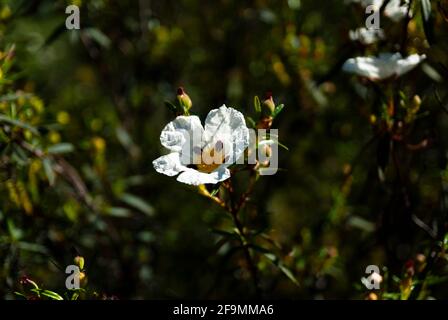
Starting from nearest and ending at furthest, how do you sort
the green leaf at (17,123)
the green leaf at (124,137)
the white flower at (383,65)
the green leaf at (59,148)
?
1. the white flower at (383,65)
2. the green leaf at (17,123)
3. the green leaf at (59,148)
4. the green leaf at (124,137)

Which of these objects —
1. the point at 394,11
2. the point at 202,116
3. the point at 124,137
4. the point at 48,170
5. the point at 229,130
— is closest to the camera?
the point at 229,130

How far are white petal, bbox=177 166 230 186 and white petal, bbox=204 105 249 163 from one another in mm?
56

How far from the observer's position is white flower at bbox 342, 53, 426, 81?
165cm

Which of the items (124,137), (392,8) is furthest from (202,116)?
(392,8)

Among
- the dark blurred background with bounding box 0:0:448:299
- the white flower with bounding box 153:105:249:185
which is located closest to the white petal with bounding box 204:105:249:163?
the white flower with bounding box 153:105:249:185

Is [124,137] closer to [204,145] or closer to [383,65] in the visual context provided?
[204,145]

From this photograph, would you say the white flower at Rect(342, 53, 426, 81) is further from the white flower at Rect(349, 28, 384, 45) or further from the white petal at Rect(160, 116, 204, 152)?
the white petal at Rect(160, 116, 204, 152)

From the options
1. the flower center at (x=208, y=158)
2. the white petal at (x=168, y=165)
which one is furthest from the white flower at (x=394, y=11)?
the white petal at (x=168, y=165)

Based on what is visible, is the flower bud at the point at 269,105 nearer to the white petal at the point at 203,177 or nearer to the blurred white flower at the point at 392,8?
the white petal at the point at 203,177

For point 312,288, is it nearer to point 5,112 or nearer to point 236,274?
point 236,274

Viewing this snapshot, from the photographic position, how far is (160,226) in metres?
2.68

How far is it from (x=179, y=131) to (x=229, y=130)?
133 mm

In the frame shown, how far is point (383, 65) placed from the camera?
1.68 meters

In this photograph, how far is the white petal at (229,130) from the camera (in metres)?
1.45
